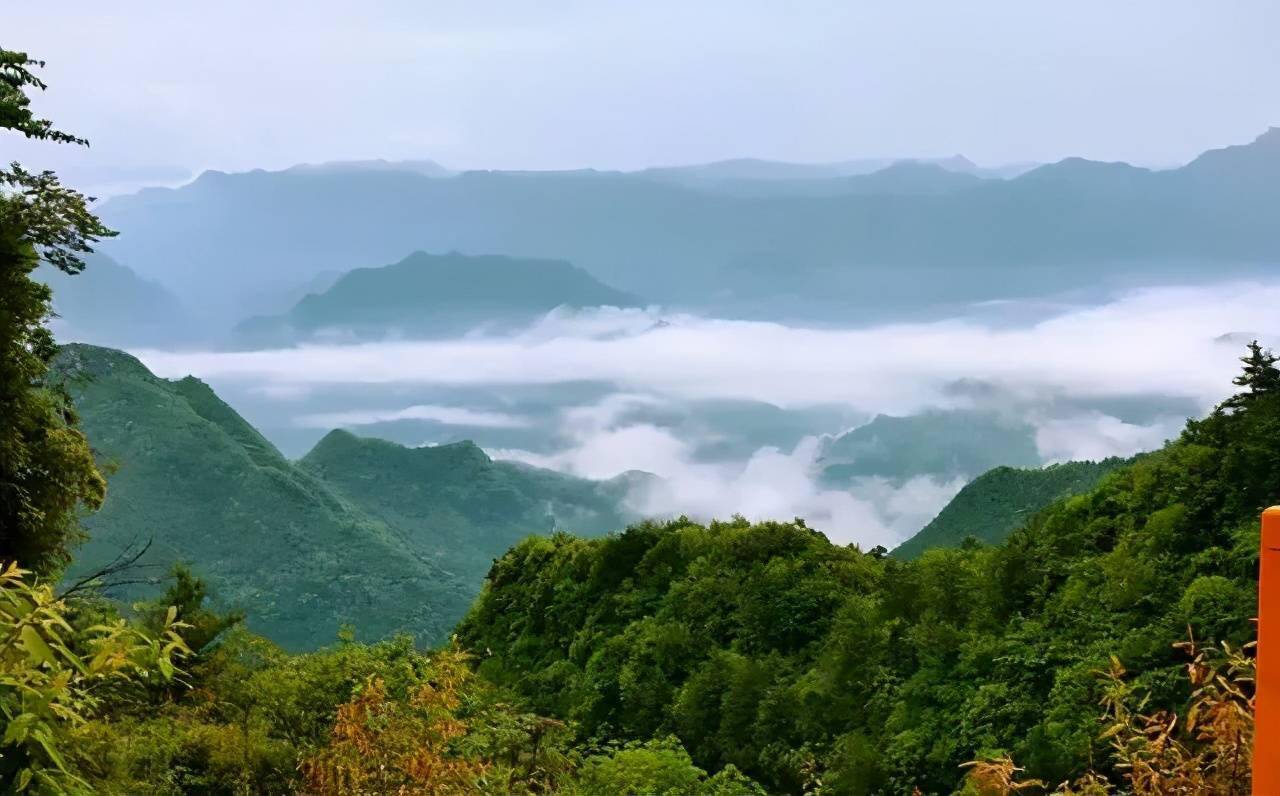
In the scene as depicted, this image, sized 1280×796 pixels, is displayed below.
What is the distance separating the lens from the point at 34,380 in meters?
8.80

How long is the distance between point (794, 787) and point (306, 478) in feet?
225

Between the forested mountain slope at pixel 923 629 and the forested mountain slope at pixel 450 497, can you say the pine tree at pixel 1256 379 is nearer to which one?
the forested mountain slope at pixel 923 629

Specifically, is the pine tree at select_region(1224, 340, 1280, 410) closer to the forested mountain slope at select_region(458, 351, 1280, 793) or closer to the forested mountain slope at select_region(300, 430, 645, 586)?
the forested mountain slope at select_region(458, 351, 1280, 793)

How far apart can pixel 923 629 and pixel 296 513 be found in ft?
207

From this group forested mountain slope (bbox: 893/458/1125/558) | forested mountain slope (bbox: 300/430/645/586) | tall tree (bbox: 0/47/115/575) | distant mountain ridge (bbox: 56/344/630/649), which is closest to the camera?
tall tree (bbox: 0/47/115/575)

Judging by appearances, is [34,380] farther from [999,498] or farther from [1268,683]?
[999,498]

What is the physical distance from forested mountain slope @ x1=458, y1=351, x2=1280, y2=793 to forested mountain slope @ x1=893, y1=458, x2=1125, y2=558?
20.0ft

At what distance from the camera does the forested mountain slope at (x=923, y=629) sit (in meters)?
6.64

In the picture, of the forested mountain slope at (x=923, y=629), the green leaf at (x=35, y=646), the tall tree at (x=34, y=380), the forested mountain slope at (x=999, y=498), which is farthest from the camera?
the forested mountain slope at (x=999, y=498)

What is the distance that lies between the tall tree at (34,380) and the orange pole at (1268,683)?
321 inches

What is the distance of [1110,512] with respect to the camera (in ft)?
27.0

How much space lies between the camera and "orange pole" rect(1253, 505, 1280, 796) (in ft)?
5.02

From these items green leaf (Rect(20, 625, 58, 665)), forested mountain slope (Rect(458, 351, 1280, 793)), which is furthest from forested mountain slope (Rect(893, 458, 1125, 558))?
green leaf (Rect(20, 625, 58, 665))

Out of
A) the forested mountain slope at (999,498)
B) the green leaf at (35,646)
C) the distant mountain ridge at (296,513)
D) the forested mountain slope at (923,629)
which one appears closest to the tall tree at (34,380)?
the forested mountain slope at (923,629)
